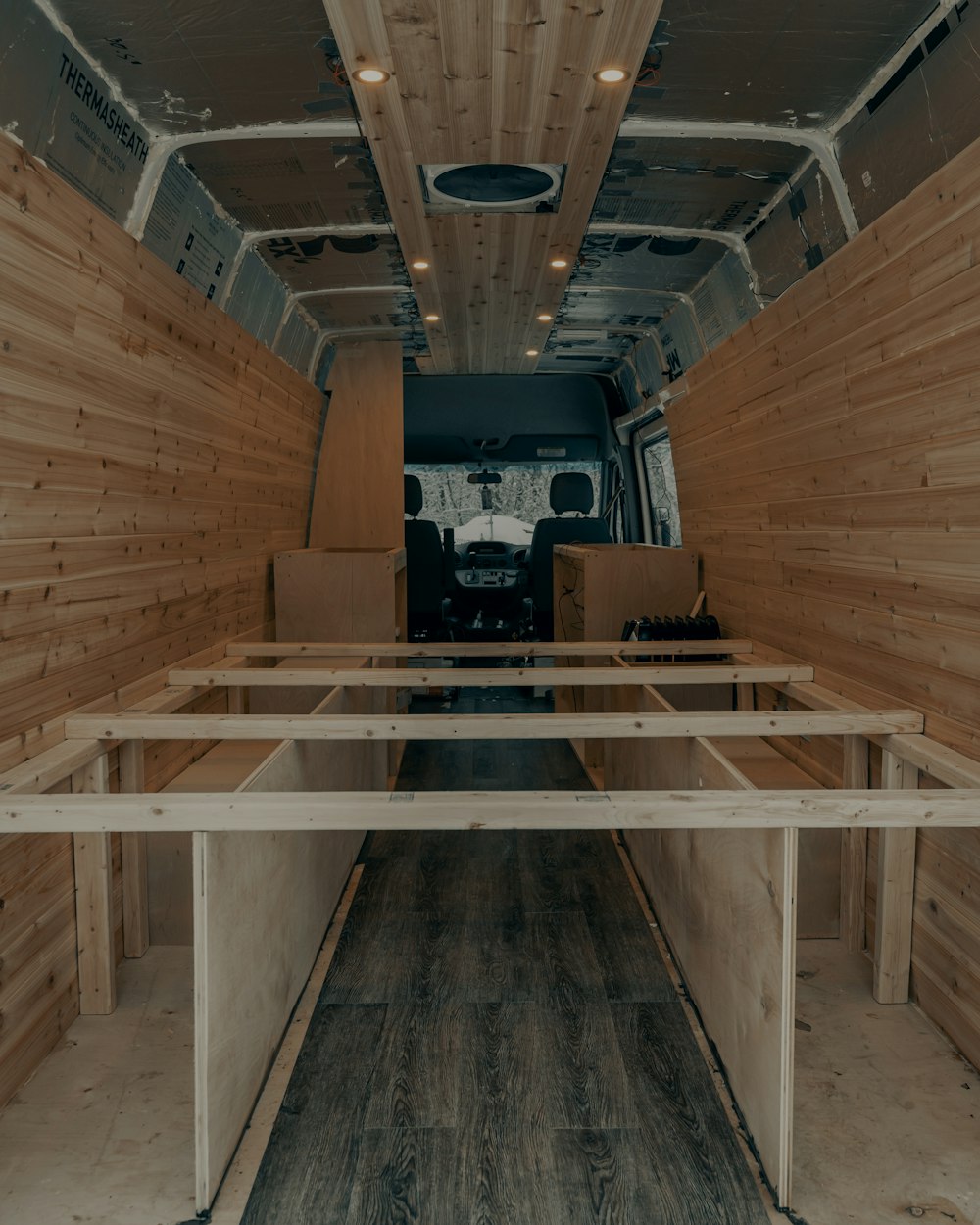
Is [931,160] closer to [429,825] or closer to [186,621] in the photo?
[429,825]

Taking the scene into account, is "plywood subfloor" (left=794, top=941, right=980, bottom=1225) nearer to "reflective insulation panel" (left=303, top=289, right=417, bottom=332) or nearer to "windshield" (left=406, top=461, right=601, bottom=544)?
"reflective insulation panel" (left=303, top=289, right=417, bottom=332)

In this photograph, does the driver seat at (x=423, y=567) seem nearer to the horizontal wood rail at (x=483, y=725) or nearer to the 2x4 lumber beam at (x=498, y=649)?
the 2x4 lumber beam at (x=498, y=649)

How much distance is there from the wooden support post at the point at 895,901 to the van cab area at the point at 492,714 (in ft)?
0.04

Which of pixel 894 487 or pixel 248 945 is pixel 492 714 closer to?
pixel 248 945

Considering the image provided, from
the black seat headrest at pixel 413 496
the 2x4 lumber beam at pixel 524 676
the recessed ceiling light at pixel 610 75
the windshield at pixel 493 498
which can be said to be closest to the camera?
the recessed ceiling light at pixel 610 75

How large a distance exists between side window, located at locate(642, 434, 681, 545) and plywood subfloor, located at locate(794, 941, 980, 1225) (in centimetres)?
484

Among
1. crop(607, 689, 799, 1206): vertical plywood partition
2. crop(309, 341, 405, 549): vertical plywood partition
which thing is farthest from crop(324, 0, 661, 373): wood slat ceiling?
crop(309, 341, 405, 549): vertical plywood partition

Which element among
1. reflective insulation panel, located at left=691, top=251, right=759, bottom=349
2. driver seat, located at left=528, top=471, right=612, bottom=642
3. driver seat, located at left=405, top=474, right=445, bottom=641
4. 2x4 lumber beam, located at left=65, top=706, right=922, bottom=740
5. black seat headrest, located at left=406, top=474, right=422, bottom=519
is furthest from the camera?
black seat headrest, located at left=406, top=474, right=422, bottom=519

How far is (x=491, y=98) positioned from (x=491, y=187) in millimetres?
848

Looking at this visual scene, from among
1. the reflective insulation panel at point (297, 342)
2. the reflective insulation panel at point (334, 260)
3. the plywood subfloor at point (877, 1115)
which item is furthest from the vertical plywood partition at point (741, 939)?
the reflective insulation panel at point (297, 342)

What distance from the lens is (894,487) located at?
275cm

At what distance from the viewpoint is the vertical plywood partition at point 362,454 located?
6590mm

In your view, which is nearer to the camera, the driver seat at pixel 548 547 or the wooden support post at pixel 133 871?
the wooden support post at pixel 133 871

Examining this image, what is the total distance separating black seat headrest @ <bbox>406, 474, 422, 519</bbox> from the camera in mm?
7652
